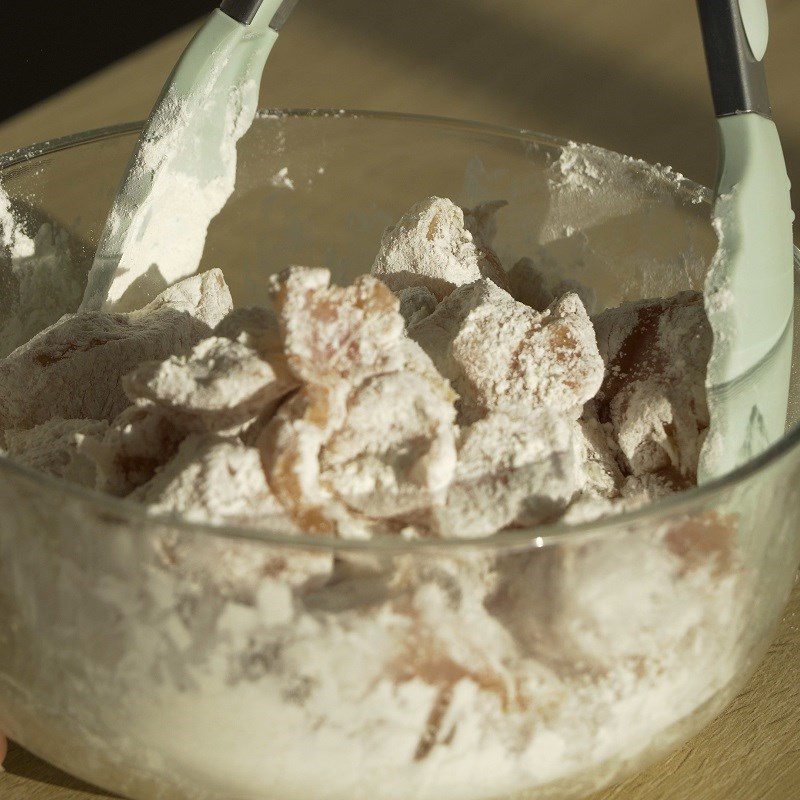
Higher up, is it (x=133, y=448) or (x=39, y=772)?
(x=133, y=448)

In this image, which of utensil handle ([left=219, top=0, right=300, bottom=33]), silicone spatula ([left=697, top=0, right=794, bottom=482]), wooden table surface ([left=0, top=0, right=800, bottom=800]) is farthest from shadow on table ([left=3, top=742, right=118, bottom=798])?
wooden table surface ([left=0, top=0, right=800, bottom=800])

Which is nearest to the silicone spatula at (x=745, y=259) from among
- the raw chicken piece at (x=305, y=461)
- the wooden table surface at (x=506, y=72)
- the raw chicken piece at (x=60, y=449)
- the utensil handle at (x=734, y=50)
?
the utensil handle at (x=734, y=50)

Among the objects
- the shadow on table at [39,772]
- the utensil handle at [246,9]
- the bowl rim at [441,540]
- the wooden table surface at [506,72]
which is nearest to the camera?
the bowl rim at [441,540]

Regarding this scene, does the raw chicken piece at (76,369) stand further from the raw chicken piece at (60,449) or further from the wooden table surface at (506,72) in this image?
the wooden table surface at (506,72)

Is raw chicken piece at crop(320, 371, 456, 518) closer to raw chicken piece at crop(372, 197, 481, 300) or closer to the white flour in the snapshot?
the white flour

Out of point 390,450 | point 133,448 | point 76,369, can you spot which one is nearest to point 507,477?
point 390,450

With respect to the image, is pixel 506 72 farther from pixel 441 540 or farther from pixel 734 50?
pixel 441 540
